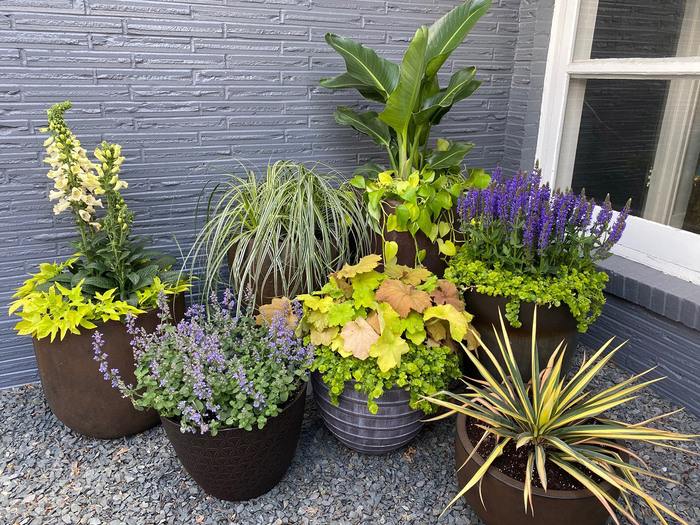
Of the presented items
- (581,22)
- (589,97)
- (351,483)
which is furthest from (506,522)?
(581,22)

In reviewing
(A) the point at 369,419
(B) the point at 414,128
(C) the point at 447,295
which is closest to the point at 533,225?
(C) the point at 447,295

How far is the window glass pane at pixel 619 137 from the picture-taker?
2307 mm

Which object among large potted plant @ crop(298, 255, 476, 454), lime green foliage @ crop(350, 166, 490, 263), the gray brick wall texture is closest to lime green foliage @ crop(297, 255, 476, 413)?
large potted plant @ crop(298, 255, 476, 454)

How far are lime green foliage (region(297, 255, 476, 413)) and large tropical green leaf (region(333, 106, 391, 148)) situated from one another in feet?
2.61

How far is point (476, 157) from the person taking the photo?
2910 mm

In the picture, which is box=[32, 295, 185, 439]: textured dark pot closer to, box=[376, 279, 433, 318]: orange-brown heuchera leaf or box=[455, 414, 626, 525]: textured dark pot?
box=[376, 279, 433, 318]: orange-brown heuchera leaf

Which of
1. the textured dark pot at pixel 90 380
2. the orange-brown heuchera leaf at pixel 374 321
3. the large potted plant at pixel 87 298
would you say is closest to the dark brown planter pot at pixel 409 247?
the orange-brown heuchera leaf at pixel 374 321

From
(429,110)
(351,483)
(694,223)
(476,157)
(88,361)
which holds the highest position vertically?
(429,110)

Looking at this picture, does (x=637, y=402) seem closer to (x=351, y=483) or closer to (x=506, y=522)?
(x=506, y=522)

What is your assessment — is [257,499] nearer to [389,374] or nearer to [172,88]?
[389,374]

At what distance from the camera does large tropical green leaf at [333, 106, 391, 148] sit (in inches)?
92.1

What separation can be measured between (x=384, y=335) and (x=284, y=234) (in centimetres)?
69

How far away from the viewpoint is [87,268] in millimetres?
1932

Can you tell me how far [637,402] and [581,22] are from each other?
1805 millimetres
